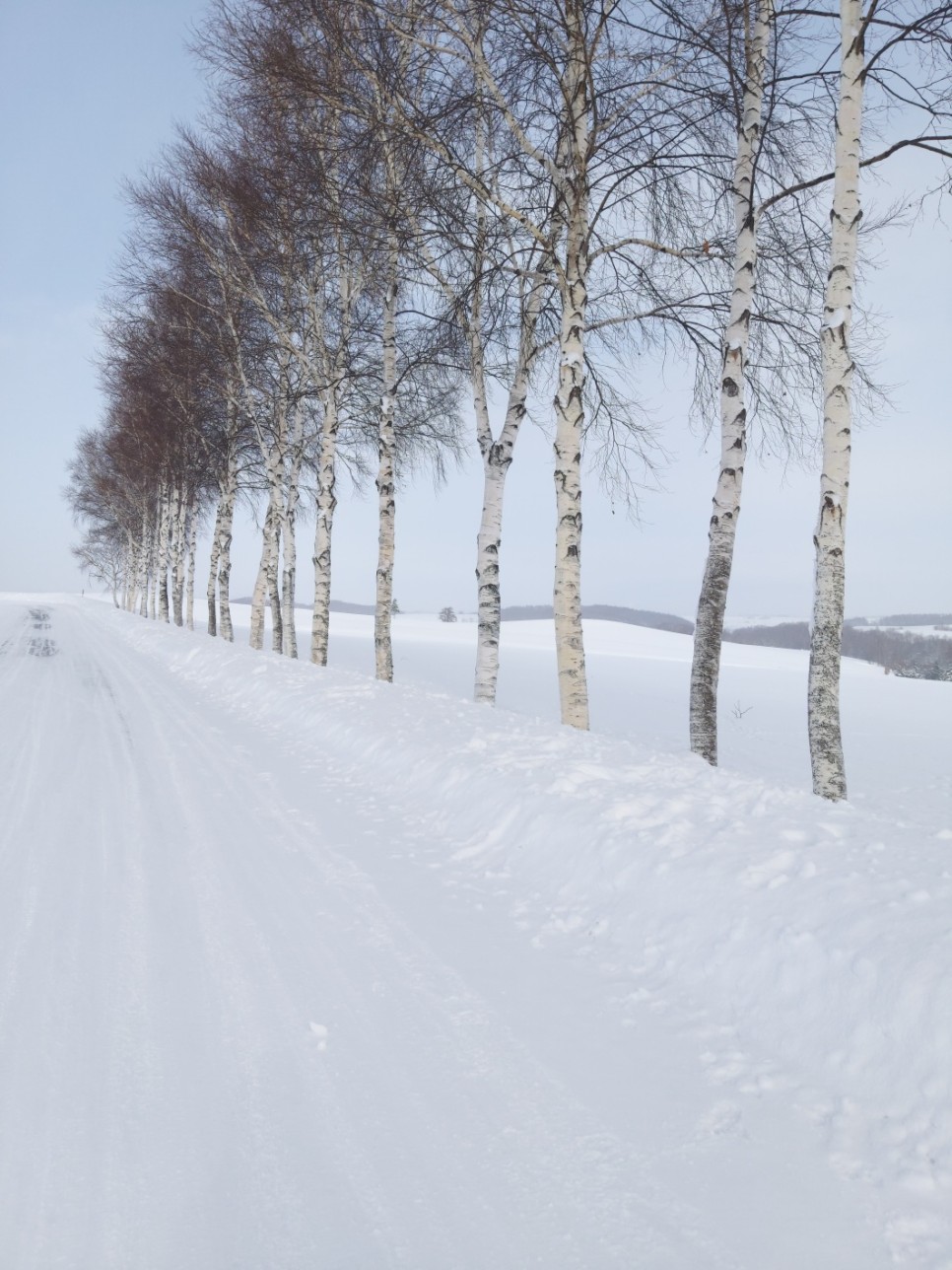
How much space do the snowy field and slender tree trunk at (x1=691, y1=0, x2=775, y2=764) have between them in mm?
2435

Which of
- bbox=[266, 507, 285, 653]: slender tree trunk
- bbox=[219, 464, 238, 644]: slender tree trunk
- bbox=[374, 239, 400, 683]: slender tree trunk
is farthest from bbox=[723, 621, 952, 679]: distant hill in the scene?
bbox=[374, 239, 400, 683]: slender tree trunk

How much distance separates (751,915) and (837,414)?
16.3ft

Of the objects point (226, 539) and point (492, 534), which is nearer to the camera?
point (492, 534)

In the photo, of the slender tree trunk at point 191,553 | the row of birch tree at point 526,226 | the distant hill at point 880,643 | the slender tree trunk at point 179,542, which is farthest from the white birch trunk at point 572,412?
the distant hill at point 880,643

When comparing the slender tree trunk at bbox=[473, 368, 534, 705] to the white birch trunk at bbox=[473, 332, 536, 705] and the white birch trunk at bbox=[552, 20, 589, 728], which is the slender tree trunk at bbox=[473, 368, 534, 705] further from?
the white birch trunk at bbox=[552, 20, 589, 728]

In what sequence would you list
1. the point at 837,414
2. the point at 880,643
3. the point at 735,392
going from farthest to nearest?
the point at 880,643 < the point at 735,392 < the point at 837,414

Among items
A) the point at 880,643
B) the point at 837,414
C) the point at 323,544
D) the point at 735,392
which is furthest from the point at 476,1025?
the point at 880,643

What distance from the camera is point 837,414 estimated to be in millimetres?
6477

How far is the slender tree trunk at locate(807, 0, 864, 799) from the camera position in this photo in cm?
→ 648

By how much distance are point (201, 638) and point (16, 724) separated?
34.2 feet

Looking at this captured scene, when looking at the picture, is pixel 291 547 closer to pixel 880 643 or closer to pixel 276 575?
pixel 276 575

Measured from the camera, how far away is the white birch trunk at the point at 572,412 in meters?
8.00

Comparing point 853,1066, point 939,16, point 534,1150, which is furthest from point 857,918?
point 939,16

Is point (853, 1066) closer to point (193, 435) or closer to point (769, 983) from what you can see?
point (769, 983)
